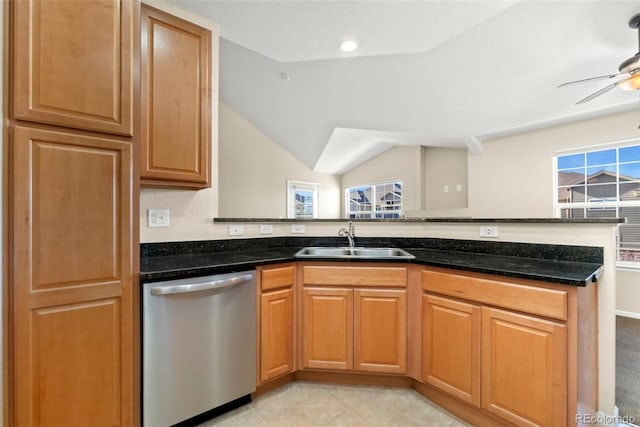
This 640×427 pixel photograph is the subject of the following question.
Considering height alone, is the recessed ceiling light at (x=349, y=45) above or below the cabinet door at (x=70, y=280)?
above

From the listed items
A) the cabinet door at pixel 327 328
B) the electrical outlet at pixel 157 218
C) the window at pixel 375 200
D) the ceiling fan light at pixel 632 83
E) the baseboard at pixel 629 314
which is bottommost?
the baseboard at pixel 629 314

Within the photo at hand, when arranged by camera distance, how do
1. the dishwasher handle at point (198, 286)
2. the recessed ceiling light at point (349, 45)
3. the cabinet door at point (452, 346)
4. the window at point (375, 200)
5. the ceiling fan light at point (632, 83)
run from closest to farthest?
the dishwasher handle at point (198, 286) → the cabinet door at point (452, 346) → the ceiling fan light at point (632, 83) → the recessed ceiling light at point (349, 45) → the window at point (375, 200)

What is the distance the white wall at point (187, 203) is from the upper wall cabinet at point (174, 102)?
196mm

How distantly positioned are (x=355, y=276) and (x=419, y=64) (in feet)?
8.13

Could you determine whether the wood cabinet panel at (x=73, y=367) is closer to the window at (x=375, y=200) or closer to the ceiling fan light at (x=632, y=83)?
the ceiling fan light at (x=632, y=83)

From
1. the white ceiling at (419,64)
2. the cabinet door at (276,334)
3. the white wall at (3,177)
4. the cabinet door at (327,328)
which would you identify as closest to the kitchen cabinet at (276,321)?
the cabinet door at (276,334)

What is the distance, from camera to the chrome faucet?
237cm

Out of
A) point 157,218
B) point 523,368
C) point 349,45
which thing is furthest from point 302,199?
point 523,368

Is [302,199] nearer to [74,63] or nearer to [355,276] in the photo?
[355,276]

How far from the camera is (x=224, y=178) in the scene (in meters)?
5.25

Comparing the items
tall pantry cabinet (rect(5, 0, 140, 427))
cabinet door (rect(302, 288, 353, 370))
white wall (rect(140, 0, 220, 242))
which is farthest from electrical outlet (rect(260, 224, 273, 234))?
tall pantry cabinet (rect(5, 0, 140, 427))

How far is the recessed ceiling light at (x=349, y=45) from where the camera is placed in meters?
2.33

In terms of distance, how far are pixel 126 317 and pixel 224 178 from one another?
420cm

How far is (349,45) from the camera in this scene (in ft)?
7.82
